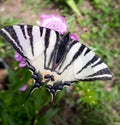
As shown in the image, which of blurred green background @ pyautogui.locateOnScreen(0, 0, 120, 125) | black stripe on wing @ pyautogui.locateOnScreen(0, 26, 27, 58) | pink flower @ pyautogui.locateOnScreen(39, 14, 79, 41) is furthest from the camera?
blurred green background @ pyautogui.locateOnScreen(0, 0, 120, 125)

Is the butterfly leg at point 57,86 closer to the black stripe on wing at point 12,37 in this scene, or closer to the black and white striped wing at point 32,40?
the black and white striped wing at point 32,40

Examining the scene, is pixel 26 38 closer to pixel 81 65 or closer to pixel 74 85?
pixel 81 65

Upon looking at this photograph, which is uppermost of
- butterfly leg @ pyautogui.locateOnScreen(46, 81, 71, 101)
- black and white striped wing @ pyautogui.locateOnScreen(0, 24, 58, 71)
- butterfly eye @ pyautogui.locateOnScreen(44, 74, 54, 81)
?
black and white striped wing @ pyautogui.locateOnScreen(0, 24, 58, 71)

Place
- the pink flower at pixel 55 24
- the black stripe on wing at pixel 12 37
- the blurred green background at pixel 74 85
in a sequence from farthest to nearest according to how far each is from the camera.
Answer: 1. the blurred green background at pixel 74 85
2. the pink flower at pixel 55 24
3. the black stripe on wing at pixel 12 37

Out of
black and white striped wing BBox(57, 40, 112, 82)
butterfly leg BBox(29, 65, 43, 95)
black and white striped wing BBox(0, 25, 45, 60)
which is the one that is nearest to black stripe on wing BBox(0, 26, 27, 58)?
black and white striped wing BBox(0, 25, 45, 60)

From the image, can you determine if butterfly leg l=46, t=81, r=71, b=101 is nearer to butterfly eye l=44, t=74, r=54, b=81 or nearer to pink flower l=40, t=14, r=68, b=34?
butterfly eye l=44, t=74, r=54, b=81

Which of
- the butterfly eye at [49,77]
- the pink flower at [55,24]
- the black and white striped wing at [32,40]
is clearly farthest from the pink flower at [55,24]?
the butterfly eye at [49,77]

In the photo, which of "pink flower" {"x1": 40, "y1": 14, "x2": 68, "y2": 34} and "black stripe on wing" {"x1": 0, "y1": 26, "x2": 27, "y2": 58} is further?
"pink flower" {"x1": 40, "y1": 14, "x2": 68, "y2": 34}
